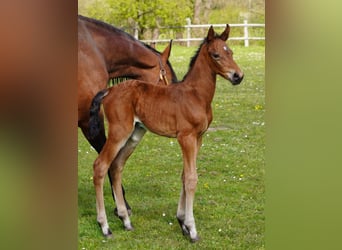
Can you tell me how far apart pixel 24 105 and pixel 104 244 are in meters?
0.64

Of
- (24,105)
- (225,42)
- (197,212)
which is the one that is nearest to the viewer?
(24,105)

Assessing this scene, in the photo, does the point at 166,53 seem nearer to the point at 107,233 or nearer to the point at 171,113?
the point at 171,113

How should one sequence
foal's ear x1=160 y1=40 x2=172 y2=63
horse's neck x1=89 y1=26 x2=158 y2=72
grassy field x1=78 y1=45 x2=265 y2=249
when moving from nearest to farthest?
grassy field x1=78 y1=45 x2=265 y2=249
foal's ear x1=160 y1=40 x2=172 y2=63
horse's neck x1=89 y1=26 x2=158 y2=72

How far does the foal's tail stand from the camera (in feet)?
5.12

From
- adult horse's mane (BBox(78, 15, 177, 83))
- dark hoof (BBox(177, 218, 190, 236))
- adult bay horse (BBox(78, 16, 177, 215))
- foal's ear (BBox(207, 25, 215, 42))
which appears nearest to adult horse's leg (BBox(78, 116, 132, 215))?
adult bay horse (BBox(78, 16, 177, 215))

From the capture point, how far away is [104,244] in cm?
157

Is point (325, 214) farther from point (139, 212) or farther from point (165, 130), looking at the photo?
point (139, 212)

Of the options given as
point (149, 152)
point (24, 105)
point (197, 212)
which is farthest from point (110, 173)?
point (24, 105)

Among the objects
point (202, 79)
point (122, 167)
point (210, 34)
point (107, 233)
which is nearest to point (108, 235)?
point (107, 233)

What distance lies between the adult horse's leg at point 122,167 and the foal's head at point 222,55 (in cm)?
29

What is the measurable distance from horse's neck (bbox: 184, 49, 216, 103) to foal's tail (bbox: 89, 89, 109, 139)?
26 centimetres

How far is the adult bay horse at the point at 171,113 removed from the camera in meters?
1.52

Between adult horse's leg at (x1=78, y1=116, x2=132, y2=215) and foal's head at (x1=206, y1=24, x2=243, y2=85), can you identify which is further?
adult horse's leg at (x1=78, y1=116, x2=132, y2=215)

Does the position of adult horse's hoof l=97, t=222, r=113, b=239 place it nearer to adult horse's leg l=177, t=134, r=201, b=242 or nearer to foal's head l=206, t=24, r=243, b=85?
adult horse's leg l=177, t=134, r=201, b=242
